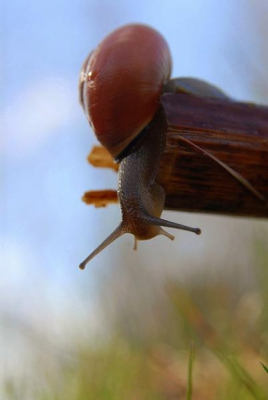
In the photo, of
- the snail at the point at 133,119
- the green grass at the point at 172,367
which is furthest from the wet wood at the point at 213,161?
the green grass at the point at 172,367

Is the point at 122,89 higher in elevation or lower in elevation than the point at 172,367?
higher

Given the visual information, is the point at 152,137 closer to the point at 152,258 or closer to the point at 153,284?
the point at 153,284

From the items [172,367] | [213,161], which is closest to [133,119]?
[213,161]

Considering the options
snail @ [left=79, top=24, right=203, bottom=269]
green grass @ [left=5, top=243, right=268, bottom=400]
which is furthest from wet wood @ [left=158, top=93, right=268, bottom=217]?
green grass @ [left=5, top=243, right=268, bottom=400]

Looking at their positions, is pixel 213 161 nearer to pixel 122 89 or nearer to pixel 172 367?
pixel 122 89

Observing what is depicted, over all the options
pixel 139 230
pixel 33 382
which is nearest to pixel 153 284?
pixel 33 382

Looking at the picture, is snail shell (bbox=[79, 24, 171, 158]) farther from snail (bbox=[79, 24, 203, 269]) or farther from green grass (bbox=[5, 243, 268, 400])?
green grass (bbox=[5, 243, 268, 400])

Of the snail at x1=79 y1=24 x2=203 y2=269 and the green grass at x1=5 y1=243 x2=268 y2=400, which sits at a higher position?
the snail at x1=79 y1=24 x2=203 y2=269
